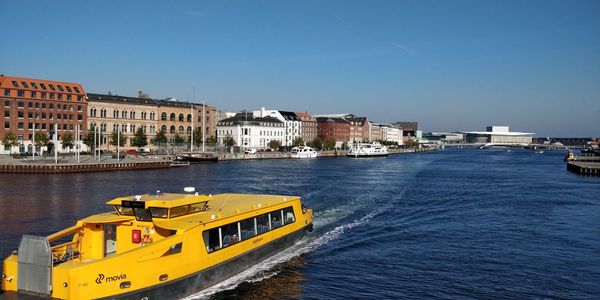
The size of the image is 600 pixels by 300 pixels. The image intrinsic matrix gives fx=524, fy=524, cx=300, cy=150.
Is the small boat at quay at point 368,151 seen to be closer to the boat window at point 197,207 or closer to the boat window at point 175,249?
the boat window at point 197,207

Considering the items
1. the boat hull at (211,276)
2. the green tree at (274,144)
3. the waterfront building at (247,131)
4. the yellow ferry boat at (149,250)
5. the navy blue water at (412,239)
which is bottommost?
the navy blue water at (412,239)

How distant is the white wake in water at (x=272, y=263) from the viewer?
21.1 metres

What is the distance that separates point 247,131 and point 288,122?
85.6ft

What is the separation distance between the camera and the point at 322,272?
81.5 feet

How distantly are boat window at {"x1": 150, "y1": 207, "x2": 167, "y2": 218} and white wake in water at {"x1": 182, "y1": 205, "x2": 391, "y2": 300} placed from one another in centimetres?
333

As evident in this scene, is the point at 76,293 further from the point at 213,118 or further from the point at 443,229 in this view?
the point at 213,118

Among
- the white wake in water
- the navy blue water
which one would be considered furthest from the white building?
the white wake in water

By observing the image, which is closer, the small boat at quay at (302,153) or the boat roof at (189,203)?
the boat roof at (189,203)

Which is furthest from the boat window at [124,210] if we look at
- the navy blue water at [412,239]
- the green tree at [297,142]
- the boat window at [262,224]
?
the green tree at [297,142]

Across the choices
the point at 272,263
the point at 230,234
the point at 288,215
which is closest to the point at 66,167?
the point at 288,215

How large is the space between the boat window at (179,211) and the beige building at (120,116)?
10307cm

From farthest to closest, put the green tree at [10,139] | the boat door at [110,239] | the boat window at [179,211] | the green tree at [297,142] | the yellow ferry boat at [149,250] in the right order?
the green tree at [297,142] → the green tree at [10,139] → the boat window at [179,211] → the boat door at [110,239] → the yellow ferry boat at [149,250]

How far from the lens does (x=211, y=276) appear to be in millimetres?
20797

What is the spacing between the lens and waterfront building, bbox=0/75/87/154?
104 metres
